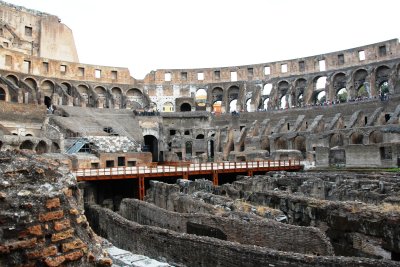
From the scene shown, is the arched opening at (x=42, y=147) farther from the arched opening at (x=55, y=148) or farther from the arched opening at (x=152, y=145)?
the arched opening at (x=152, y=145)

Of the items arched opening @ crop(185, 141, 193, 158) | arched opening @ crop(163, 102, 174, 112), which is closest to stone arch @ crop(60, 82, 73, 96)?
arched opening @ crop(163, 102, 174, 112)

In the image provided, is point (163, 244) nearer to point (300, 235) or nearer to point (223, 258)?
point (223, 258)

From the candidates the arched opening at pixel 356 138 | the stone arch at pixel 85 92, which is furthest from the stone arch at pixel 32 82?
the arched opening at pixel 356 138

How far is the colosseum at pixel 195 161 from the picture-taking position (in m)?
5.11

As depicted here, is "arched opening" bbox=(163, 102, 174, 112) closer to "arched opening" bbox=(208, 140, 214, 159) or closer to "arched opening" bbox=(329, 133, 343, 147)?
"arched opening" bbox=(208, 140, 214, 159)

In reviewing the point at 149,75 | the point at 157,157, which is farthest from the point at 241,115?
the point at 149,75

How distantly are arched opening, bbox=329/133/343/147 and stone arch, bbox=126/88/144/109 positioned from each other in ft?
94.5

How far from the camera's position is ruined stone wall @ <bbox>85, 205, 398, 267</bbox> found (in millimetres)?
6211

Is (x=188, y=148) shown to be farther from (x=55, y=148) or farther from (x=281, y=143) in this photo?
(x=55, y=148)

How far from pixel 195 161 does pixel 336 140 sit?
14854 millimetres

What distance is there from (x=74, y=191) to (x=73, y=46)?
194 ft

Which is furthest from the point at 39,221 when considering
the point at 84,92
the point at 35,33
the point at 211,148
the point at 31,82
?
the point at 35,33

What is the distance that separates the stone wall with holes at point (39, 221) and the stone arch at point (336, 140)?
1336 inches

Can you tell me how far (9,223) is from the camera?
13.5 ft
